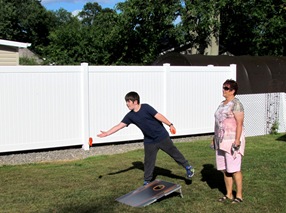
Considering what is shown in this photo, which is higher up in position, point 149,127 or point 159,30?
point 159,30

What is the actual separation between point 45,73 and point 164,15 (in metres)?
10.6

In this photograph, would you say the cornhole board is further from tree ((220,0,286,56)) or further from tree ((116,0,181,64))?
tree ((220,0,286,56))

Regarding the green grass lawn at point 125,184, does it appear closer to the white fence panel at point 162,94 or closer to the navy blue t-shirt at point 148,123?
the navy blue t-shirt at point 148,123

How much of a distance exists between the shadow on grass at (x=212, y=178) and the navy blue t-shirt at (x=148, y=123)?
1.23 m

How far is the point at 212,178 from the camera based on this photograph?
7320mm

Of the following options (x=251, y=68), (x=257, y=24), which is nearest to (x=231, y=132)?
(x=251, y=68)

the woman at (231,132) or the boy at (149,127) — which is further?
the boy at (149,127)

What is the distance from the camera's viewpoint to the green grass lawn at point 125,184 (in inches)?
225

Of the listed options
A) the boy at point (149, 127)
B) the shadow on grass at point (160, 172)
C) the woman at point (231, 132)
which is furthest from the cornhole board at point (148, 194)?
the shadow on grass at point (160, 172)

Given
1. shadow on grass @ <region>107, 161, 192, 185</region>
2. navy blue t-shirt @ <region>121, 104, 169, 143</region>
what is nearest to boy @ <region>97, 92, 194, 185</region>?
navy blue t-shirt @ <region>121, 104, 169, 143</region>

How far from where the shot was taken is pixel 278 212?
549 cm

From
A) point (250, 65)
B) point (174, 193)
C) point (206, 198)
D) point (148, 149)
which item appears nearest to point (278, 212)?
point (206, 198)

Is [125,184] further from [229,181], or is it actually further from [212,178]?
[229,181]

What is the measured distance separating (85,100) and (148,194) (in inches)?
185
